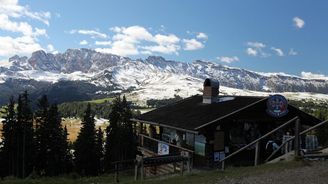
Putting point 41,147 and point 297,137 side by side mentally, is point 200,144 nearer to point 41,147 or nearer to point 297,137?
point 297,137

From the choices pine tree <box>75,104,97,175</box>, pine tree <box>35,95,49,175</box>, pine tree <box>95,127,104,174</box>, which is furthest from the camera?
pine tree <box>95,127,104,174</box>

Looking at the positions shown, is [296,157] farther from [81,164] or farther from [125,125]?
[125,125]

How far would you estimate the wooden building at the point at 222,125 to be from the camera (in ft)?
81.3

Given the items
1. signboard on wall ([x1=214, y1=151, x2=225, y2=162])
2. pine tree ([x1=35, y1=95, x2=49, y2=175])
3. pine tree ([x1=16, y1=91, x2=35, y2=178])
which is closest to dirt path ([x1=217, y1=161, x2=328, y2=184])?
signboard on wall ([x1=214, y1=151, x2=225, y2=162])

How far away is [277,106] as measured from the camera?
2602 cm

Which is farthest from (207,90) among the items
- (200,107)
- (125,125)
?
(125,125)

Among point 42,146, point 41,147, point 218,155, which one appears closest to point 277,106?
point 218,155

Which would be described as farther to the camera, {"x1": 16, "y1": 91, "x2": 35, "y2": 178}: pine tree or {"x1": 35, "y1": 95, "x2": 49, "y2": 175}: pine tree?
{"x1": 35, "y1": 95, "x2": 49, "y2": 175}: pine tree

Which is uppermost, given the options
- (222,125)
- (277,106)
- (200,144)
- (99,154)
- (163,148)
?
(277,106)

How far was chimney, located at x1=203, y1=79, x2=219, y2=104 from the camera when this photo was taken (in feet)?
99.8

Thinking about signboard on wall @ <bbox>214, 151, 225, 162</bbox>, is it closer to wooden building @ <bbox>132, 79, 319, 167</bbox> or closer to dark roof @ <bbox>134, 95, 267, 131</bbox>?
wooden building @ <bbox>132, 79, 319, 167</bbox>

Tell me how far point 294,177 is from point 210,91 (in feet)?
56.0

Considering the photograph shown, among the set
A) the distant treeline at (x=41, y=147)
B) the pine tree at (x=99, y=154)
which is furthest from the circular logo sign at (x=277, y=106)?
the pine tree at (x=99, y=154)

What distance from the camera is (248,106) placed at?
25500mm
